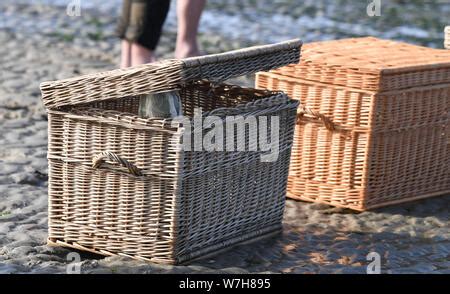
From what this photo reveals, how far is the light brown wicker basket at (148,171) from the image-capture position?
15.0ft

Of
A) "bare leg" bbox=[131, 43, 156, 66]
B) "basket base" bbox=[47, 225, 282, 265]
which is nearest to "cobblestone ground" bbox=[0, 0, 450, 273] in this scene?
"basket base" bbox=[47, 225, 282, 265]

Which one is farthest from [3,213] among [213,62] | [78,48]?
[78,48]

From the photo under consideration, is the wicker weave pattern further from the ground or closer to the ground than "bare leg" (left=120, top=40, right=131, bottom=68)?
closer to the ground

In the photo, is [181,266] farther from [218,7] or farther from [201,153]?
[218,7]

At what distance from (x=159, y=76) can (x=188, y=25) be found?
2.73 meters

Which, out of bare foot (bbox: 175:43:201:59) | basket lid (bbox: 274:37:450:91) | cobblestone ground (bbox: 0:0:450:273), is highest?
basket lid (bbox: 274:37:450:91)

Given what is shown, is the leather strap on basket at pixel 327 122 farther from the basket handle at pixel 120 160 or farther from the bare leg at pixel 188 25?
the bare leg at pixel 188 25

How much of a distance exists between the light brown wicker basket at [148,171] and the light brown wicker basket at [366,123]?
57 cm

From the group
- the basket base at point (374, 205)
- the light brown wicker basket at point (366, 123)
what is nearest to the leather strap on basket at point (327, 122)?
the light brown wicker basket at point (366, 123)

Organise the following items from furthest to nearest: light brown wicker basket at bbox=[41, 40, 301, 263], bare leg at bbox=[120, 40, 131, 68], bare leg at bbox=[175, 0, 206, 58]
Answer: bare leg at bbox=[175, 0, 206, 58] → bare leg at bbox=[120, 40, 131, 68] → light brown wicker basket at bbox=[41, 40, 301, 263]

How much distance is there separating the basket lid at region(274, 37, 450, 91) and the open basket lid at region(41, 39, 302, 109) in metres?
0.65

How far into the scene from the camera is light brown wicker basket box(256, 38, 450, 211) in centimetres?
555

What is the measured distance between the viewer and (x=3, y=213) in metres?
5.50

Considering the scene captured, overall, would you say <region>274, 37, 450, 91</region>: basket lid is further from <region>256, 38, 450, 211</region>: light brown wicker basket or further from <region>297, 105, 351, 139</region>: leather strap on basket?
<region>297, 105, 351, 139</region>: leather strap on basket
